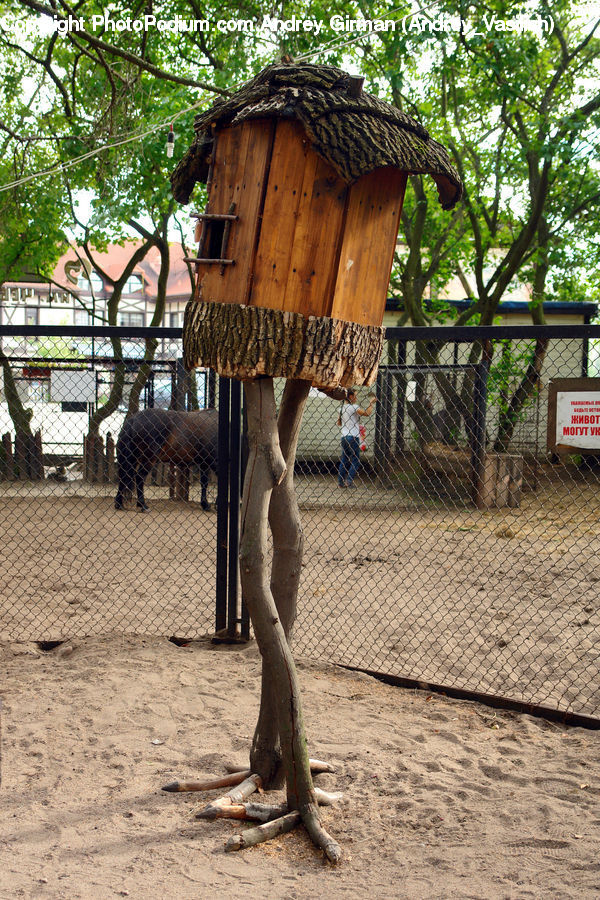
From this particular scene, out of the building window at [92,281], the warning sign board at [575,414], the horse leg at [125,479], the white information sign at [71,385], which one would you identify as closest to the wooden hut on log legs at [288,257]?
the warning sign board at [575,414]

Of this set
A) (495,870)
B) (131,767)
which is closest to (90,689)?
(131,767)

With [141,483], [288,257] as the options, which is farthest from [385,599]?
[141,483]

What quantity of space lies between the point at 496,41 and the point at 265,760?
31.9 feet

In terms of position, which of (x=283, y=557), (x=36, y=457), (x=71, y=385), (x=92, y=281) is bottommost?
(x=36, y=457)

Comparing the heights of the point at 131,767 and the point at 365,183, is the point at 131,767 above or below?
below

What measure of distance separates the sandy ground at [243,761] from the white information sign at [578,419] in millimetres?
1612

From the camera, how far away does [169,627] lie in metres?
5.85

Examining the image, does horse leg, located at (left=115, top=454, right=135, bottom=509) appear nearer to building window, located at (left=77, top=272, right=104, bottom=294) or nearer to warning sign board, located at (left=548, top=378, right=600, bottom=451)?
building window, located at (left=77, top=272, right=104, bottom=294)

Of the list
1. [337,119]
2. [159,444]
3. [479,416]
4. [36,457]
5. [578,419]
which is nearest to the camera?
[337,119]

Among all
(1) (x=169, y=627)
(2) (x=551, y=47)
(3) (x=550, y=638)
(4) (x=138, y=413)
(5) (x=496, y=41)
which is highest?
(2) (x=551, y=47)

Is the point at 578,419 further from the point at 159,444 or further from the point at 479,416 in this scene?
the point at 159,444

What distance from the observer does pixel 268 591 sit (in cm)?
303

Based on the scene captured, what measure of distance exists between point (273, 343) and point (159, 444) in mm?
9040

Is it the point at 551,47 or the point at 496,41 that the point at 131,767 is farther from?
the point at 551,47
